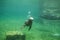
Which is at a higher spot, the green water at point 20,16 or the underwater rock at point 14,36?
the green water at point 20,16

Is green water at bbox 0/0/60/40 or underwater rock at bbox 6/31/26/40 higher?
green water at bbox 0/0/60/40

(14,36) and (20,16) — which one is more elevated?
(20,16)

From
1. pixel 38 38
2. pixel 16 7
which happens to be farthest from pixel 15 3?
pixel 38 38

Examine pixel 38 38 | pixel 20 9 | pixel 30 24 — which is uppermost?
pixel 20 9

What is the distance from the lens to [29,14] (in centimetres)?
504

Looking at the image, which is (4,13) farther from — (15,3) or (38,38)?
(38,38)

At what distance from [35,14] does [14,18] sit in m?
0.44

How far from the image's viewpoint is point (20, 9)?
506cm

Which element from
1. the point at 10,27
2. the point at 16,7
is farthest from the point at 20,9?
the point at 10,27

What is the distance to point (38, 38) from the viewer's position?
5.14 meters

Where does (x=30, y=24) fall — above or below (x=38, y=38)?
above

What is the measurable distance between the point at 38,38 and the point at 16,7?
797 millimetres

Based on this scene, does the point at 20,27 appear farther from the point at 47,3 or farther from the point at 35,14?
the point at 47,3

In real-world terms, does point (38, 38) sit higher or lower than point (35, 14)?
lower
